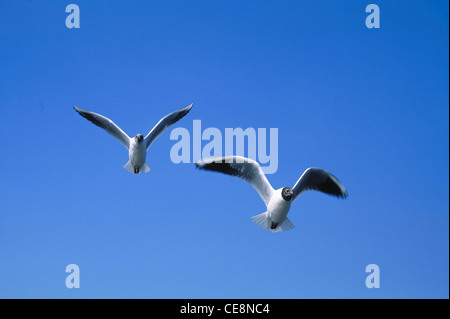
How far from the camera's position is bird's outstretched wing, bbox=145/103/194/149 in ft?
23.8

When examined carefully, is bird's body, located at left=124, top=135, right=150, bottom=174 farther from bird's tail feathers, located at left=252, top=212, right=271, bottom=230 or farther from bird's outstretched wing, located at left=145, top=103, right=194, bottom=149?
bird's tail feathers, located at left=252, top=212, right=271, bottom=230

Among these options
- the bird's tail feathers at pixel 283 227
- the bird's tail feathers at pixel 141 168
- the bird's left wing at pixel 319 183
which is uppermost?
the bird's tail feathers at pixel 141 168

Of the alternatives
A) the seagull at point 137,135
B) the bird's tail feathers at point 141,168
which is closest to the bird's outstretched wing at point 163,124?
the seagull at point 137,135

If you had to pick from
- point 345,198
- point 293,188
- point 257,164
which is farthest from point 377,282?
point 257,164

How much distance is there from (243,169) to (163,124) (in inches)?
66.2

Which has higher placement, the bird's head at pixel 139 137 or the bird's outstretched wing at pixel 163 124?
the bird's outstretched wing at pixel 163 124

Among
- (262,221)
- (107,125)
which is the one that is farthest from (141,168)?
(262,221)

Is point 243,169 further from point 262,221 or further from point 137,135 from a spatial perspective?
point 137,135

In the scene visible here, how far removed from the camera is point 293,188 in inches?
234

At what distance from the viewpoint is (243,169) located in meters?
6.22

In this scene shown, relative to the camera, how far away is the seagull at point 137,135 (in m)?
7.08

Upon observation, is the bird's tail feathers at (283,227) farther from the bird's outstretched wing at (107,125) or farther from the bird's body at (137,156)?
the bird's outstretched wing at (107,125)

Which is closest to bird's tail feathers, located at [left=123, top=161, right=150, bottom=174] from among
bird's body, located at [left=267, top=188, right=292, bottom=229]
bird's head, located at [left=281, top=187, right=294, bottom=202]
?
bird's body, located at [left=267, top=188, right=292, bottom=229]

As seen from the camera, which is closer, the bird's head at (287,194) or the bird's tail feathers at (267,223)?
the bird's head at (287,194)
